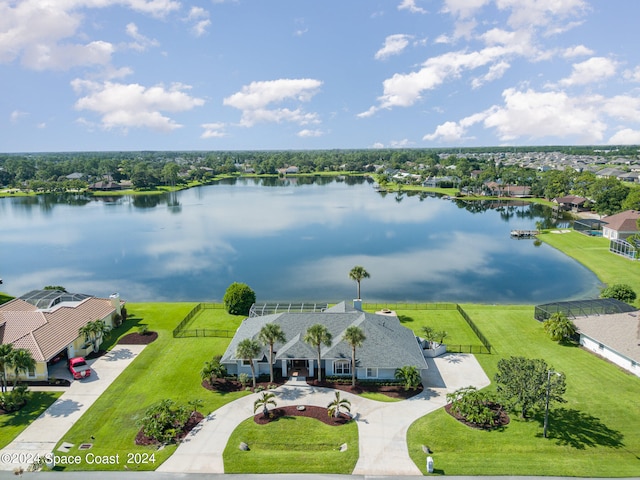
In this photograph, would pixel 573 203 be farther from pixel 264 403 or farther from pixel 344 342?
pixel 264 403

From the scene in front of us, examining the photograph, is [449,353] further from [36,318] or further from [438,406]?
[36,318]

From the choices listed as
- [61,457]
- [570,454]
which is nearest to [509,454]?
[570,454]

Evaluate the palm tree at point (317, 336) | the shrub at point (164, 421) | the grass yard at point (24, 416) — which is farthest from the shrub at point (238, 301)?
the shrub at point (164, 421)

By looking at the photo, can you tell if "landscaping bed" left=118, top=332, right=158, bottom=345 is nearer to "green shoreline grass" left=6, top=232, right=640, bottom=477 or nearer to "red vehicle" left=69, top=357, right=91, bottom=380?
"green shoreline grass" left=6, top=232, right=640, bottom=477

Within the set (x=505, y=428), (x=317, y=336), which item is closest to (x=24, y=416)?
(x=317, y=336)

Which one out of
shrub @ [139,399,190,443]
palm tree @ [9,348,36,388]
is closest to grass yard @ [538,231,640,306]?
shrub @ [139,399,190,443]

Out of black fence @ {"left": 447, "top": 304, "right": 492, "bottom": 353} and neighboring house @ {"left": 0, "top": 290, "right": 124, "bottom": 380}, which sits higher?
neighboring house @ {"left": 0, "top": 290, "right": 124, "bottom": 380}
